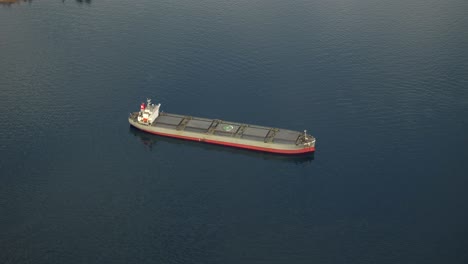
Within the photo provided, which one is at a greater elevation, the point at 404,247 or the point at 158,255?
the point at 404,247

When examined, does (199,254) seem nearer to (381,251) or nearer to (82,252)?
(82,252)

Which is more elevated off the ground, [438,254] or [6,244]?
[438,254]

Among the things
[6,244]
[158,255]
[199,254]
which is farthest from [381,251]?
[6,244]

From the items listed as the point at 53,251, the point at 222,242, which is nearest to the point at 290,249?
the point at 222,242

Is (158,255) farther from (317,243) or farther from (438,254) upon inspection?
(438,254)

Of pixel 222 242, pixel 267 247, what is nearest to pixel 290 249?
pixel 267 247

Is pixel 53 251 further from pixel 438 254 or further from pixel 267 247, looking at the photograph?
pixel 438 254

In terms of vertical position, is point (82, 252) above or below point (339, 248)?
below
